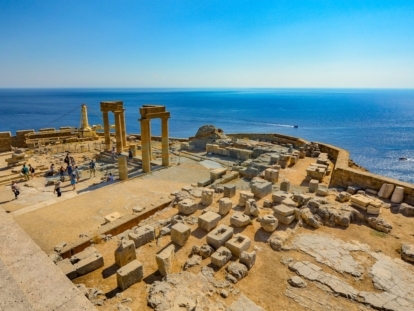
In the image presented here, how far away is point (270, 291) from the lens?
6.27 m

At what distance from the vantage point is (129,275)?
628 centimetres

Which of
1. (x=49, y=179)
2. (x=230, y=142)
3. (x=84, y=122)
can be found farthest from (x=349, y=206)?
(x=84, y=122)

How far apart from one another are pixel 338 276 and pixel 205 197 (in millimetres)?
5593

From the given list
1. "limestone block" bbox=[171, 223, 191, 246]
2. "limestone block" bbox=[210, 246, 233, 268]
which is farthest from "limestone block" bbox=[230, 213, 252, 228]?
"limestone block" bbox=[171, 223, 191, 246]

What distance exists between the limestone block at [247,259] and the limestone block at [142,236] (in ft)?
10.2

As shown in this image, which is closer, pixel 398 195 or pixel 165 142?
pixel 398 195

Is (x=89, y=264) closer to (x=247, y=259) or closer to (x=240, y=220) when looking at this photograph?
(x=247, y=259)

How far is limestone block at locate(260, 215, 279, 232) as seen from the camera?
8.45 m

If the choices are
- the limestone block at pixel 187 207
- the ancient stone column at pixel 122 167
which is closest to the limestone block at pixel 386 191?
the limestone block at pixel 187 207

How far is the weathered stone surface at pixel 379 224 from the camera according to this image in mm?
8529

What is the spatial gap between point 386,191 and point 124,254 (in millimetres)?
10515

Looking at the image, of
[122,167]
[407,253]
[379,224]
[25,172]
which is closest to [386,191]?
[379,224]

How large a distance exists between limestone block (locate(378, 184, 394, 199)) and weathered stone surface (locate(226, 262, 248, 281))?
24.9 ft

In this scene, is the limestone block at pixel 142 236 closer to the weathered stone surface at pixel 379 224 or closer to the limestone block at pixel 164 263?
the limestone block at pixel 164 263
